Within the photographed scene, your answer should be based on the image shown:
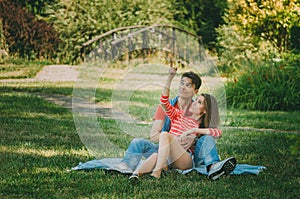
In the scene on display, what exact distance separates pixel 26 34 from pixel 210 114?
9500mm

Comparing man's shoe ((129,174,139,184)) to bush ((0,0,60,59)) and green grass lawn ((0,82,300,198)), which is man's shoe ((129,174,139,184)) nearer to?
green grass lawn ((0,82,300,198))

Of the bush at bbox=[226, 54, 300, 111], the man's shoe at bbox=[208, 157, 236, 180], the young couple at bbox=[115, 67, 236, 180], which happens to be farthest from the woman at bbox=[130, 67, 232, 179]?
the bush at bbox=[226, 54, 300, 111]

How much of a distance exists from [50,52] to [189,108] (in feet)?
31.2

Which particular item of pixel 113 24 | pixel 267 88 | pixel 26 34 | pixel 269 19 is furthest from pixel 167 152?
pixel 113 24

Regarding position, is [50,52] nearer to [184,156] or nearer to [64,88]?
[64,88]

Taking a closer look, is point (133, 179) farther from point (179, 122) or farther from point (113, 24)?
point (113, 24)

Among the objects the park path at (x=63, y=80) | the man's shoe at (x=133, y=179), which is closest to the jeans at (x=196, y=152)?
the man's shoe at (x=133, y=179)

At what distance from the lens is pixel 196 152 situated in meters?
4.45

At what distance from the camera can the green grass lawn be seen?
384cm

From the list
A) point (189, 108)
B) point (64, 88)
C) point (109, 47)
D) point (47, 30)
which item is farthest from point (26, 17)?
point (189, 108)

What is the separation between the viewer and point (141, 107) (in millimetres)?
8250

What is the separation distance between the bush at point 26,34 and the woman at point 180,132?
9243 millimetres

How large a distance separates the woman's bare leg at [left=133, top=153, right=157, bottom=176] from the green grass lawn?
128mm

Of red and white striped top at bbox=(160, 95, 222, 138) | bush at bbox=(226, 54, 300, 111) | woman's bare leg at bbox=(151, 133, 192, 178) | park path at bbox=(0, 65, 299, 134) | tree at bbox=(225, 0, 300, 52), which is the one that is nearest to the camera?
woman's bare leg at bbox=(151, 133, 192, 178)
